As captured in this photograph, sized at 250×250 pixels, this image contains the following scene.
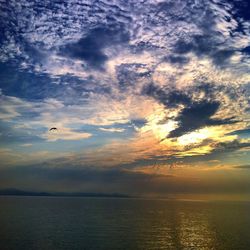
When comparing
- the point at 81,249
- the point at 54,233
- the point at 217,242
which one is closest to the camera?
the point at 81,249

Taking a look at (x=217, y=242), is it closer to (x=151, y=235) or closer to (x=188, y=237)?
(x=188, y=237)

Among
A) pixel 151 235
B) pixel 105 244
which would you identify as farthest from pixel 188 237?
pixel 105 244

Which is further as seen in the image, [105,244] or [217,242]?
[217,242]

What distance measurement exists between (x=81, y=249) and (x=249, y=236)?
73573 mm

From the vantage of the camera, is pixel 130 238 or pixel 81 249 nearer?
pixel 81 249

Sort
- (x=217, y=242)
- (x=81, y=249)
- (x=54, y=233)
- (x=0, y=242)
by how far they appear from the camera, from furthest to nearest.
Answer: (x=54, y=233) < (x=217, y=242) < (x=0, y=242) < (x=81, y=249)

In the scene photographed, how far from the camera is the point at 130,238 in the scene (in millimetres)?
119188

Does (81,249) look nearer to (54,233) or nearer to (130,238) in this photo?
(130,238)

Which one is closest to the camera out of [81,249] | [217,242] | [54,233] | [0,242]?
[81,249]

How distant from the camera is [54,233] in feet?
420

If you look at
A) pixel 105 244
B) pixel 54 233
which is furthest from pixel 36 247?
pixel 54 233

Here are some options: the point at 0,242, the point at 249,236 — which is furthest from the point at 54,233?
the point at 249,236

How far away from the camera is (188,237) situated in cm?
13175

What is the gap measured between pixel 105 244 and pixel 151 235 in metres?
33.3
